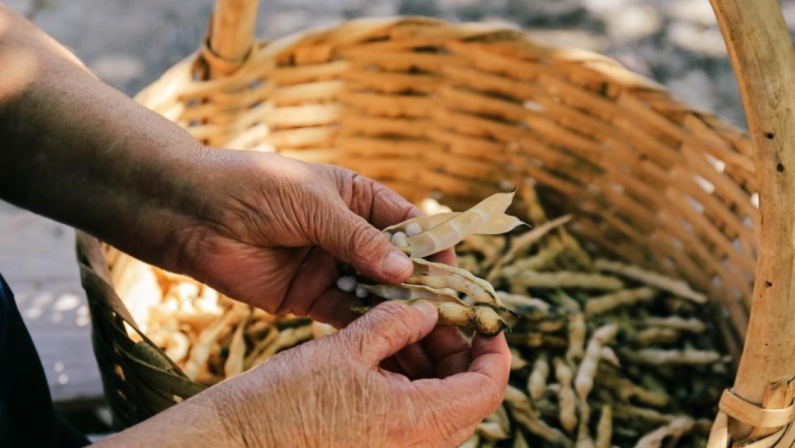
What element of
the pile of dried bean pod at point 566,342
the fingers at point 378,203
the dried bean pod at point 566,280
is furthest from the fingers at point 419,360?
the dried bean pod at point 566,280

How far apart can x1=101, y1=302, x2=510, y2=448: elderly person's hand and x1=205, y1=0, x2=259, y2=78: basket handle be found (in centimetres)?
83

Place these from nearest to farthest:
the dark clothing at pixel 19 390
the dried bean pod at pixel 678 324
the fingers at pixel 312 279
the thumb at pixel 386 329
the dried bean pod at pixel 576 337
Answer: the thumb at pixel 386 329
the dark clothing at pixel 19 390
the fingers at pixel 312 279
the dried bean pod at pixel 576 337
the dried bean pod at pixel 678 324

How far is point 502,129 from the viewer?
81.9 inches

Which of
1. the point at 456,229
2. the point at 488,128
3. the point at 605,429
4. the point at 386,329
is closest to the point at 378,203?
the point at 456,229

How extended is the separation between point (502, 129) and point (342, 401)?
1200mm

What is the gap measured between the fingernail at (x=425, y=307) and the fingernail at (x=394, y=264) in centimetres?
6

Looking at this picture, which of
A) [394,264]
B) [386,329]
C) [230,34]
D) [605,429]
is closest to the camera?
[386,329]

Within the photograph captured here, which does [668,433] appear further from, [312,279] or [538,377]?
[312,279]

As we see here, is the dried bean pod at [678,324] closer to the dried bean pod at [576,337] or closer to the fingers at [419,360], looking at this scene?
the dried bean pod at [576,337]

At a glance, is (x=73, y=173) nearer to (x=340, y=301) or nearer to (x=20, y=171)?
(x=20, y=171)

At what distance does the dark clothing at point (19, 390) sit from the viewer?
45.9 inches

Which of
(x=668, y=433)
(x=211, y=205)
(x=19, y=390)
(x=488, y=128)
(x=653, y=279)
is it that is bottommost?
(x=668, y=433)

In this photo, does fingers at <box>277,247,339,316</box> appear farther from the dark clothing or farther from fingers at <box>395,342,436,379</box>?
the dark clothing

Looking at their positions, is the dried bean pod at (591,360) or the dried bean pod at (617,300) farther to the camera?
the dried bean pod at (617,300)
